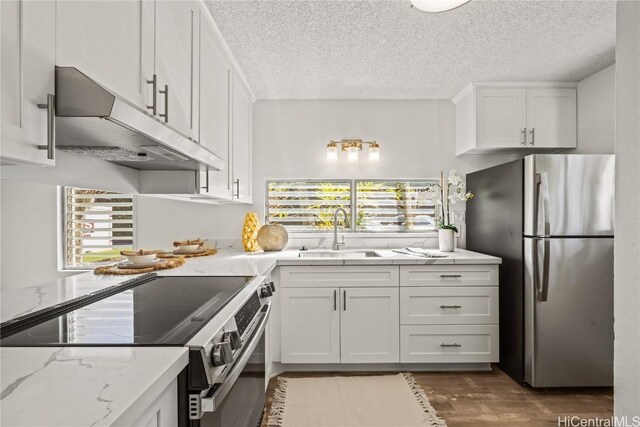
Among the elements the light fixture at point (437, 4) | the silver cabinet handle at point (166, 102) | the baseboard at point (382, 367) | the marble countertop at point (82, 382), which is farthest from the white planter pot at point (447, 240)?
Result: the marble countertop at point (82, 382)

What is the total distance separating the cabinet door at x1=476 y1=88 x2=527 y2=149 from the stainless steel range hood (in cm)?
233

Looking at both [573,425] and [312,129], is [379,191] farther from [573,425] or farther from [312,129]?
[573,425]

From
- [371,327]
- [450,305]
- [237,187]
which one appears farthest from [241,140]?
[450,305]

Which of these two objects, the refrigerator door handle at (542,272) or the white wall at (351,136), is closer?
the refrigerator door handle at (542,272)

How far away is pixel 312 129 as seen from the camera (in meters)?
3.48

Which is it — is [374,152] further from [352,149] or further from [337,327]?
[337,327]

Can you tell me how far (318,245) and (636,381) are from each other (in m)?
2.84

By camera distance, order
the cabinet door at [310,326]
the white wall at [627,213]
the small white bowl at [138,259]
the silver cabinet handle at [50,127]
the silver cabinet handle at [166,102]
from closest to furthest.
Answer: the white wall at [627,213], the silver cabinet handle at [50,127], the silver cabinet handle at [166,102], the small white bowl at [138,259], the cabinet door at [310,326]

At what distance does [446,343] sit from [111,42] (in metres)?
2.69

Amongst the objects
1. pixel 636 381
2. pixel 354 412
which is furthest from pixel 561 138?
pixel 636 381

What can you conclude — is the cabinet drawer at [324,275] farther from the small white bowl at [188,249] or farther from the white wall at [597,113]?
the white wall at [597,113]

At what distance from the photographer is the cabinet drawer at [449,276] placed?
274cm

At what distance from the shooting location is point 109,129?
1096 millimetres

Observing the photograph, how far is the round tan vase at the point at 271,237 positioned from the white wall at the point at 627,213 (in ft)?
8.61
